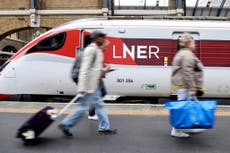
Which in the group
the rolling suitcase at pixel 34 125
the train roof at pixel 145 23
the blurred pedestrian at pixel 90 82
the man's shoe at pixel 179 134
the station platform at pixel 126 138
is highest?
the train roof at pixel 145 23

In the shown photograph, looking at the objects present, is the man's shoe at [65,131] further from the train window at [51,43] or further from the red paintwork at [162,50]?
the train window at [51,43]

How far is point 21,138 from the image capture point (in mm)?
5164

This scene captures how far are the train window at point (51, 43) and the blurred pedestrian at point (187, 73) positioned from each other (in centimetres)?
559

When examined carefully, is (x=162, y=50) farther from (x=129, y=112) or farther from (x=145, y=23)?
(x=129, y=112)

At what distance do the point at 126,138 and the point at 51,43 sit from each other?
18.3 feet

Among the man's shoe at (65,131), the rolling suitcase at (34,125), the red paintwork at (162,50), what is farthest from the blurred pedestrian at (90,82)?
the red paintwork at (162,50)

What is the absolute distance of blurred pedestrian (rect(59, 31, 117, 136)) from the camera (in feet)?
16.8

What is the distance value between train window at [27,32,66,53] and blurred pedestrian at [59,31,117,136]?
5.07 m

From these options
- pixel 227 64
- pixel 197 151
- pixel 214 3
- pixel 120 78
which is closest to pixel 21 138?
pixel 197 151

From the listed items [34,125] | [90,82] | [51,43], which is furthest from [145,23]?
[34,125]

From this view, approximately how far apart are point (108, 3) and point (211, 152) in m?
19.1

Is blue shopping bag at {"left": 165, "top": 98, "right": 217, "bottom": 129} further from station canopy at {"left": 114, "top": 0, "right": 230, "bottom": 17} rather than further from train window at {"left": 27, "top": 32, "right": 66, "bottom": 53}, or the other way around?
station canopy at {"left": 114, "top": 0, "right": 230, "bottom": 17}

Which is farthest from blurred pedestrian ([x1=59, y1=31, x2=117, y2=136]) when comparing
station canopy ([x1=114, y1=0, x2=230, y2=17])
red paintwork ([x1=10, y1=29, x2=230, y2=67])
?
station canopy ([x1=114, y1=0, x2=230, y2=17])

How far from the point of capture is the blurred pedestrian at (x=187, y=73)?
512 centimetres
